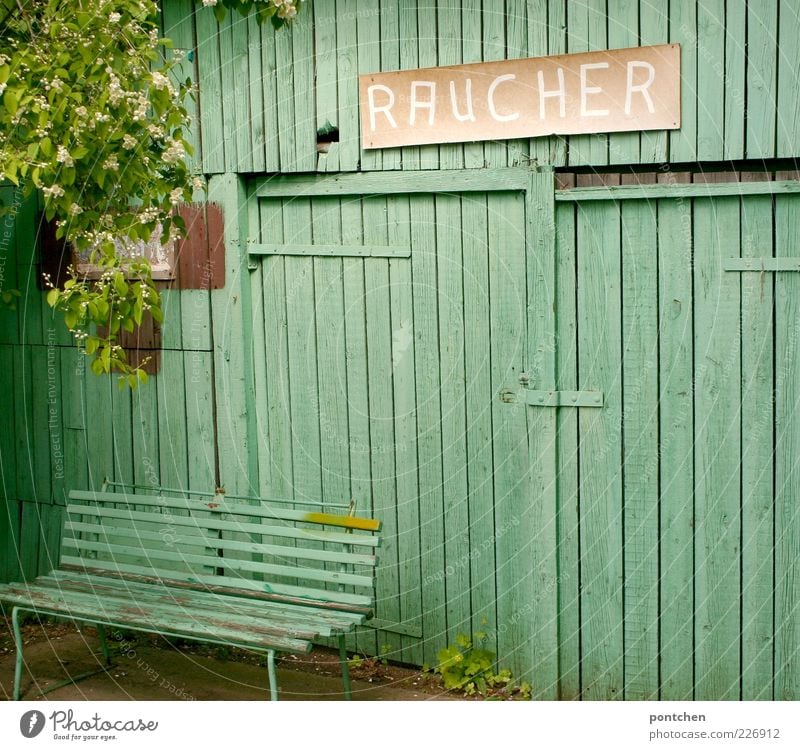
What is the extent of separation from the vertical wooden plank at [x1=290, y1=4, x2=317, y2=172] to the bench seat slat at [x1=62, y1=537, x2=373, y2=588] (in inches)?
73.2

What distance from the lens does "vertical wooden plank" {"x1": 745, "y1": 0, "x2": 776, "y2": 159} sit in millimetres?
4270

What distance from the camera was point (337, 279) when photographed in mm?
5430

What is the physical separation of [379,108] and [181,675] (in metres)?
2.88

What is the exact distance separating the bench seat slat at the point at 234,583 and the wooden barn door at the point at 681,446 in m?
0.96

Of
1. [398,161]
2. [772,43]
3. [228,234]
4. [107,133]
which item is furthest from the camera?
[228,234]

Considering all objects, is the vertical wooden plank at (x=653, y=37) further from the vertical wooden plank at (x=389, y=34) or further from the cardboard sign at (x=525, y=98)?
the vertical wooden plank at (x=389, y=34)

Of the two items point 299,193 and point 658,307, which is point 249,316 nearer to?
point 299,193

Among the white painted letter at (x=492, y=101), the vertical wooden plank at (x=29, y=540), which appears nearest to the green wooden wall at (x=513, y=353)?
the white painted letter at (x=492, y=101)

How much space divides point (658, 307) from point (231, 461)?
235 cm

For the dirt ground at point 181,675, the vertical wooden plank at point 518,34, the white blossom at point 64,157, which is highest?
the vertical wooden plank at point 518,34

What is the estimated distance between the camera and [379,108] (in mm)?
5145

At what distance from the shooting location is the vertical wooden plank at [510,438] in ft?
16.4

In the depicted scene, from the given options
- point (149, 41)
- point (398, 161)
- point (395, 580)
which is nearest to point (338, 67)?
point (398, 161)

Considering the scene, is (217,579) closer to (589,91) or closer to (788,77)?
(589,91)
